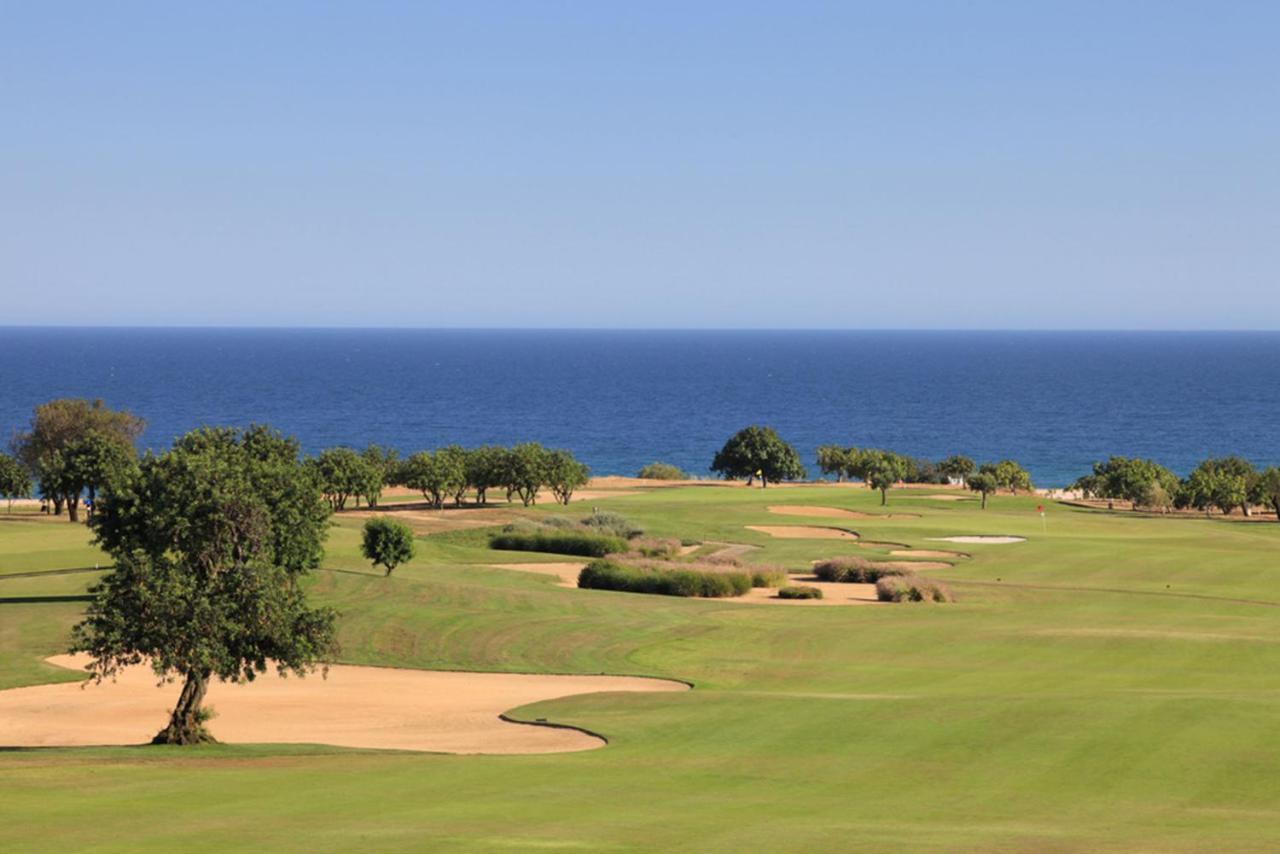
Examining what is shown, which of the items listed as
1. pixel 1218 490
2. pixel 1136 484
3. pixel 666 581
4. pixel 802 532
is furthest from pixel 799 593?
pixel 1136 484

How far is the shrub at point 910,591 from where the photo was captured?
2063 inches

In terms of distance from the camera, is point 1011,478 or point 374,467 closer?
point 374,467

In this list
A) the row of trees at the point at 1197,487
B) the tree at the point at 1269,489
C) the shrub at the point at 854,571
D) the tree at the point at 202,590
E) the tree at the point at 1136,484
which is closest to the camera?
the tree at the point at 202,590

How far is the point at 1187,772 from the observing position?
2359 cm

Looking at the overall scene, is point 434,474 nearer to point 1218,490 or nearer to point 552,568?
point 552,568

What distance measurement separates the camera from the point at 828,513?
8588 cm

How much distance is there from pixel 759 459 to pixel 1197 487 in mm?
32016

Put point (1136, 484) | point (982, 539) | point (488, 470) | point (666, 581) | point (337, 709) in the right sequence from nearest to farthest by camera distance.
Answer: point (337, 709) < point (666, 581) < point (982, 539) < point (488, 470) < point (1136, 484)

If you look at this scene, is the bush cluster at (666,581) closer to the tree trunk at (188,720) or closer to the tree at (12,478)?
the tree trunk at (188,720)

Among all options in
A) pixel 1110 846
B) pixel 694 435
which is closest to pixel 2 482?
pixel 1110 846

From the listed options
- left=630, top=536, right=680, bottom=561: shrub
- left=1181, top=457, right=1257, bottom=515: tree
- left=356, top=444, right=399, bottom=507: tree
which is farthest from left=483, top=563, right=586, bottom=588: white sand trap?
left=1181, top=457, right=1257, bottom=515: tree

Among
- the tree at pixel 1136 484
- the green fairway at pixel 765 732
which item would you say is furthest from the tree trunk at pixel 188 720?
the tree at pixel 1136 484

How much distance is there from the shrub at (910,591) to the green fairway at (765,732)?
168 cm

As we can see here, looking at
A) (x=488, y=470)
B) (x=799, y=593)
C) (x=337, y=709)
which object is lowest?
(x=337, y=709)
